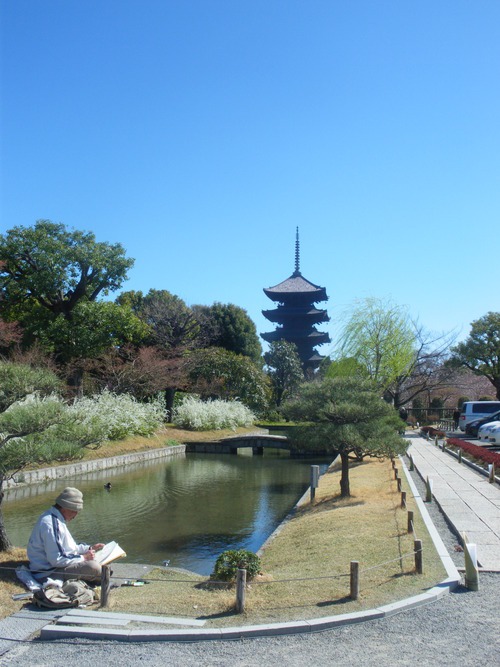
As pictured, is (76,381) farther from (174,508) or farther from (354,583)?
(354,583)

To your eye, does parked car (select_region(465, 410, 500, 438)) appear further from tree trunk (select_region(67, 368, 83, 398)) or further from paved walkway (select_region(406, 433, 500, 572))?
tree trunk (select_region(67, 368, 83, 398))

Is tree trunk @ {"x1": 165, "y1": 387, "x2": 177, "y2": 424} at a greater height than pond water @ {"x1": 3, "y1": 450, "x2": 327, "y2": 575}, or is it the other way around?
tree trunk @ {"x1": 165, "y1": 387, "x2": 177, "y2": 424}

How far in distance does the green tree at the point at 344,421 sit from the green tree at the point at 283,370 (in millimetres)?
29186

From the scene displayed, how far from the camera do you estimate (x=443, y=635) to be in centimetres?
523

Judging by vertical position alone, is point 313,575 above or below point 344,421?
below

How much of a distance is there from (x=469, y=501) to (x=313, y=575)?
5890 millimetres

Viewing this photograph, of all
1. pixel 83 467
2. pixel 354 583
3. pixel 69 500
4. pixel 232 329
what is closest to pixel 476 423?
pixel 83 467

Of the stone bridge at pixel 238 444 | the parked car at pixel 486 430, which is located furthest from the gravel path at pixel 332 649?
the stone bridge at pixel 238 444

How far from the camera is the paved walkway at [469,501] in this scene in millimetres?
8492

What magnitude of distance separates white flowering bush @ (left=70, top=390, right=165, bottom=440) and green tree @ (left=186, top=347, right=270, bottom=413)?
8601 mm

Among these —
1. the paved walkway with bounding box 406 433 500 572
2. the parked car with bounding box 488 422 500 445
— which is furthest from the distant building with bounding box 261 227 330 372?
the paved walkway with bounding box 406 433 500 572

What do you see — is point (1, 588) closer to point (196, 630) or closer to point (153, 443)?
point (196, 630)

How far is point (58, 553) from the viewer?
6.73m

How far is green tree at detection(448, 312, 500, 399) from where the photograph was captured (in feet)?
124
